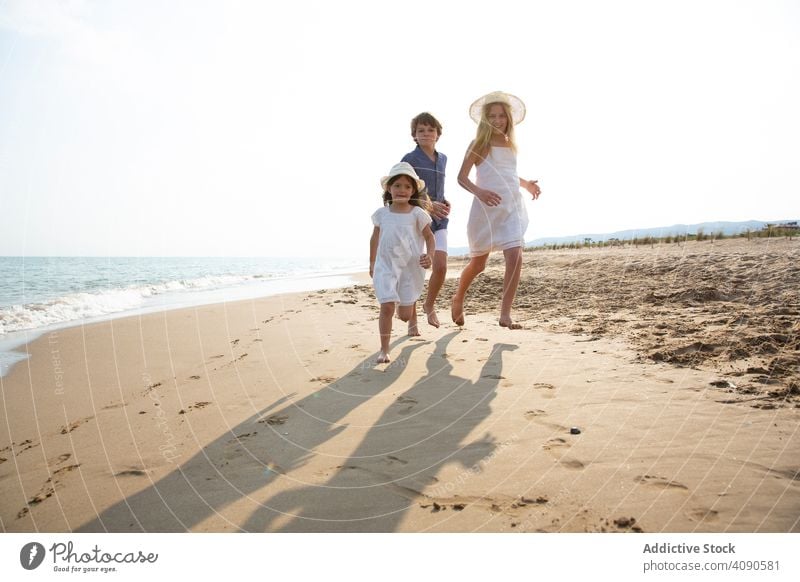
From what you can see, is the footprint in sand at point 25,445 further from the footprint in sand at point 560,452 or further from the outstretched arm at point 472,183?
the outstretched arm at point 472,183

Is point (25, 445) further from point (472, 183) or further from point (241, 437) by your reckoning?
point (472, 183)

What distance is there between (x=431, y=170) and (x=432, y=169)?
2cm

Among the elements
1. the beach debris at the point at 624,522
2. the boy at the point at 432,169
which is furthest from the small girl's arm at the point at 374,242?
the beach debris at the point at 624,522

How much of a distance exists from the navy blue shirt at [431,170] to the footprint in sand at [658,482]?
3.51 m

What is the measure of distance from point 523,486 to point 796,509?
3.27 feet

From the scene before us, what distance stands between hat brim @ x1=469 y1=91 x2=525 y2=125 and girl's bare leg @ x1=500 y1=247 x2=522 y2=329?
132 centimetres

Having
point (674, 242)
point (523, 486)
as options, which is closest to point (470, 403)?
point (523, 486)

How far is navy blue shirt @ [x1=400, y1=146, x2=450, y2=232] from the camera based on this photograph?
499 cm

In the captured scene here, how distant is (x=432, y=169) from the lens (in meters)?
5.02

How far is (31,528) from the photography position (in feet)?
6.89

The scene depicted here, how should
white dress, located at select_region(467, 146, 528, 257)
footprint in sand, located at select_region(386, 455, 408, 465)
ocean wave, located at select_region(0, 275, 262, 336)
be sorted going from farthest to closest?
ocean wave, located at select_region(0, 275, 262, 336), white dress, located at select_region(467, 146, 528, 257), footprint in sand, located at select_region(386, 455, 408, 465)

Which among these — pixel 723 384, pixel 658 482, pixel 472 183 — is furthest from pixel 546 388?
pixel 472 183

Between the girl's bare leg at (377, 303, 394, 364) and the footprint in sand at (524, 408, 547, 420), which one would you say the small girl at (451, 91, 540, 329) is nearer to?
the girl's bare leg at (377, 303, 394, 364)

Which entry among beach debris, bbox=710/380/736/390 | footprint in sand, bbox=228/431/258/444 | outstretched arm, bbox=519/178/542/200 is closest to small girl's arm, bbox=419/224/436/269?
outstretched arm, bbox=519/178/542/200
